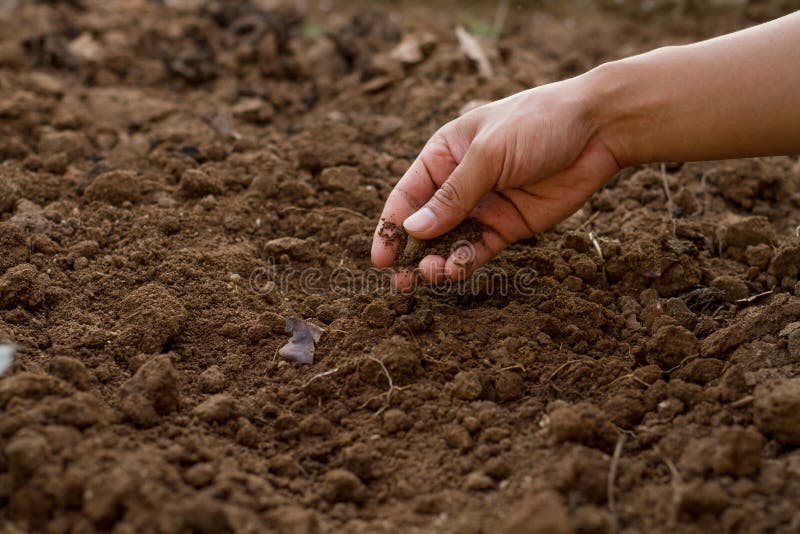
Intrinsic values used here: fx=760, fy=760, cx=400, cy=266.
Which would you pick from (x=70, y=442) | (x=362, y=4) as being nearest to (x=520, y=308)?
(x=70, y=442)

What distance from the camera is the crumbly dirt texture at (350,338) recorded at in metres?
1.83

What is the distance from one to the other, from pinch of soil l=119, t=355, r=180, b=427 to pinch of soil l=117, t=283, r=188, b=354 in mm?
214

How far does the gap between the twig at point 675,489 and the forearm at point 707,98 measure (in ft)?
3.44

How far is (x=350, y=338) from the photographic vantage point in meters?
2.39

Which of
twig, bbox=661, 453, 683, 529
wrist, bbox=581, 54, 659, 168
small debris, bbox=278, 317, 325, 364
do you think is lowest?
twig, bbox=661, 453, 683, 529

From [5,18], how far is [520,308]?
4.05 metres

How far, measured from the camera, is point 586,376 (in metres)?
2.30

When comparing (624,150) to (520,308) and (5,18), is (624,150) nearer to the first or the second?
(520,308)

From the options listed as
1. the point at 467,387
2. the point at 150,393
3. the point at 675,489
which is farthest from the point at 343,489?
the point at 675,489

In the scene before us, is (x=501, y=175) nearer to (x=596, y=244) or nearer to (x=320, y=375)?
(x=596, y=244)

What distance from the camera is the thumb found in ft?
7.68

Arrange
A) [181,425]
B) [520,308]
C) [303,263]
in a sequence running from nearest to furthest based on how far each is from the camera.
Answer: [181,425] → [520,308] → [303,263]

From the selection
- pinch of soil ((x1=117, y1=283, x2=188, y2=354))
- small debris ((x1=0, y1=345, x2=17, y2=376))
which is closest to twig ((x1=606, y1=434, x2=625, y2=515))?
pinch of soil ((x1=117, y1=283, x2=188, y2=354))

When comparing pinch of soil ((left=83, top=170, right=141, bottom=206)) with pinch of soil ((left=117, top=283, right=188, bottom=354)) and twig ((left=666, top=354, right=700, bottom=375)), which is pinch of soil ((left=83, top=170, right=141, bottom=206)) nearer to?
pinch of soil ((left=117, top=283, right=188, bottom=354))
